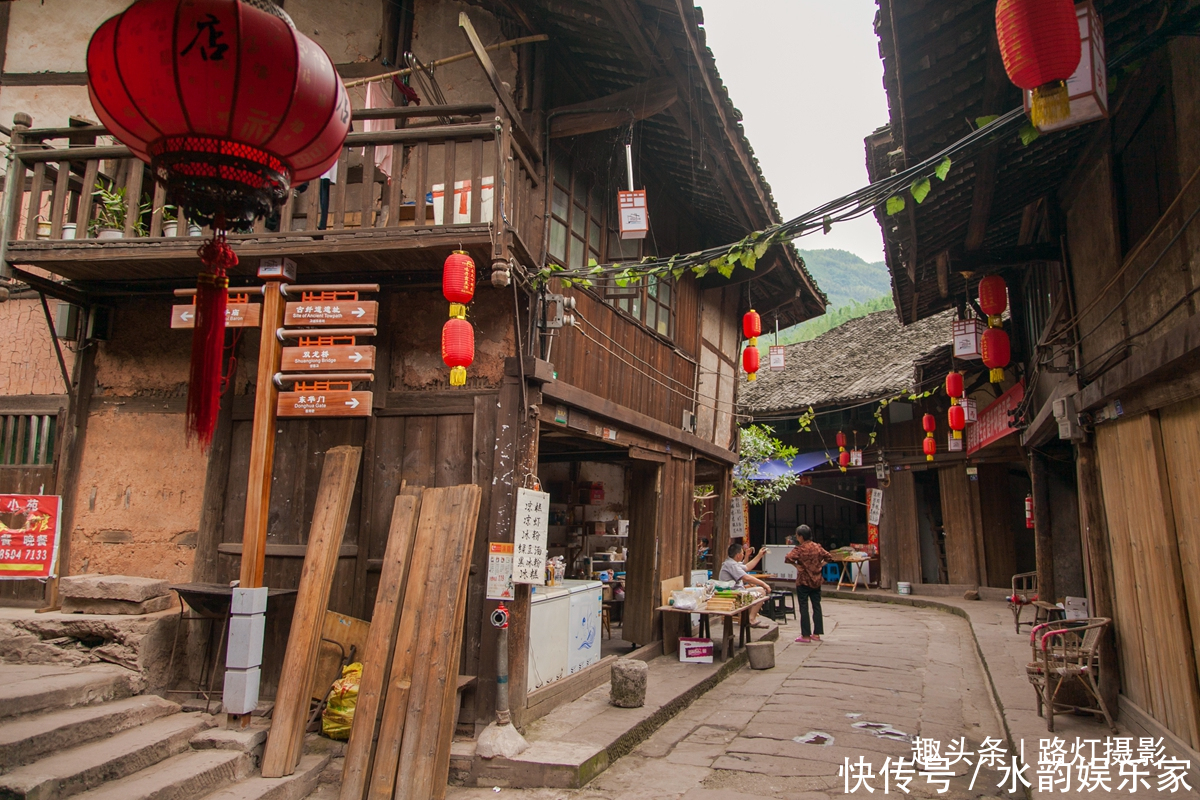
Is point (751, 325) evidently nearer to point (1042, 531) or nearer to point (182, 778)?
point (1042, 531)

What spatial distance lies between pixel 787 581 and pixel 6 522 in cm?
2011

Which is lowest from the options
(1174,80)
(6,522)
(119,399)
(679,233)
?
(6,522)

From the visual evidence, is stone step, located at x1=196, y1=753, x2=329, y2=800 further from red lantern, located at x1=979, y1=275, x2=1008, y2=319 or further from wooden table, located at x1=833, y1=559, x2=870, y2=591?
wooden table, located at x1=833, y1=559, x2=870, y2=591

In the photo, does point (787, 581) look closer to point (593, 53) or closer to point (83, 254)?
point (593, 53)

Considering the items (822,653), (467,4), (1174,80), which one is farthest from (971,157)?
(822,653)

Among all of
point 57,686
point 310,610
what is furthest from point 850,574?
point 57,686

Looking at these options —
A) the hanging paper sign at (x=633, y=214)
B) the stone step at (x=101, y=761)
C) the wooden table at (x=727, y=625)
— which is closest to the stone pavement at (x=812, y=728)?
the wooden table at (x=727, y=625)

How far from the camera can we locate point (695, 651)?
1053 centimetres

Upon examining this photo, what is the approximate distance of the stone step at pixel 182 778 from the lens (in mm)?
4949

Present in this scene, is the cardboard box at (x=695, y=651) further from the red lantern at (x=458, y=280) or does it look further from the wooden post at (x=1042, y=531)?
the red lantern at (x=458, y=280)

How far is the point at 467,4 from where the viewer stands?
831 centimetres

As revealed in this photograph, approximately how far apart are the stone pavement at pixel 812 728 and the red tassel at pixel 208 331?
12.7 ft

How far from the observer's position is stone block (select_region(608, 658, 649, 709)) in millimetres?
7809

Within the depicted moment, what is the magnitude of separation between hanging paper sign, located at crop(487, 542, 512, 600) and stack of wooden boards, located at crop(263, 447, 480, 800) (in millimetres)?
361
